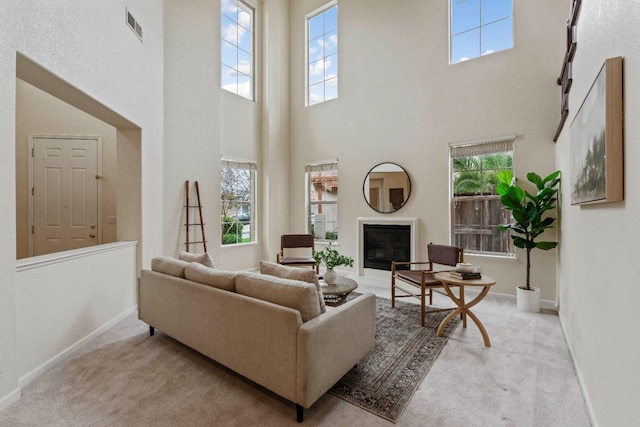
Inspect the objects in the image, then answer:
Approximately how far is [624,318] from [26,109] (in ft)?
20.8

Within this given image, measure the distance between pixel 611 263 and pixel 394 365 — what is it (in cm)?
160

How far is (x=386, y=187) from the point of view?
5215 mm

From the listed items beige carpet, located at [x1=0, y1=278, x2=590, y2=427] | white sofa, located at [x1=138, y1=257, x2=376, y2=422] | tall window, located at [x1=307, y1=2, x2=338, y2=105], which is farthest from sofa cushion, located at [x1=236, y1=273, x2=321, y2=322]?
tall window, located at [x1=307, y1=2, x2=338, y2=105]

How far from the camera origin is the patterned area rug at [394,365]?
202 cm

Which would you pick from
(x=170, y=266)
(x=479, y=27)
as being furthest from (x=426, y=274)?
(x=479, y=27)

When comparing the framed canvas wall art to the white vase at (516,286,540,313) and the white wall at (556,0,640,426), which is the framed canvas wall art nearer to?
the white wall at (556,0,640,426)

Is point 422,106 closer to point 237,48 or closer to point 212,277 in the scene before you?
point 237,48

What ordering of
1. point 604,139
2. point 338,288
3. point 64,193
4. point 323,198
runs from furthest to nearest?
point 323,198, point 64,193, point 338,288, point 604,139

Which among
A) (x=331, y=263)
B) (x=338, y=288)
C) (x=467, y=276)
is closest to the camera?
(x=467, y=276)

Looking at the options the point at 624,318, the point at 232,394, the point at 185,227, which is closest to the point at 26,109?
the point at 185,227

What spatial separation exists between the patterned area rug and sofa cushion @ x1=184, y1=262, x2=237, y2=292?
1.06 m

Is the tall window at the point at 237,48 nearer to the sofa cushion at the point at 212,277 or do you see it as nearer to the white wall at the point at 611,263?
the sofa cushion at the point at 212,277

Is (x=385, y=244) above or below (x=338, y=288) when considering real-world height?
above

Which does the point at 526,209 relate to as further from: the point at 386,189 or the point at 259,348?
the point at 259,348
